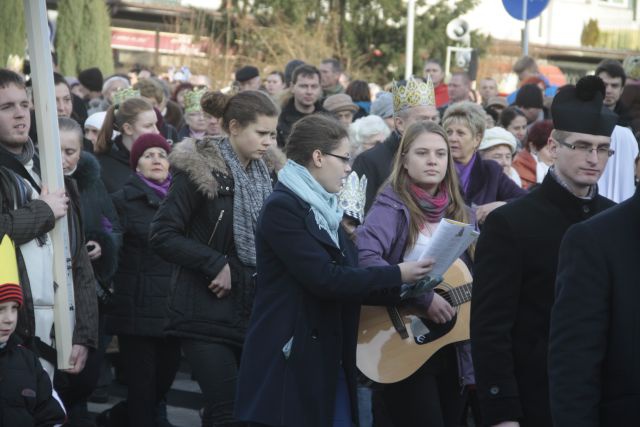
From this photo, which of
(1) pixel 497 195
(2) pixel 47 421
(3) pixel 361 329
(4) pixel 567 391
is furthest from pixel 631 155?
(4) pixel 567 391

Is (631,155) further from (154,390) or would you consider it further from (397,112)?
(154,390)

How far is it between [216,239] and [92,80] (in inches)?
378

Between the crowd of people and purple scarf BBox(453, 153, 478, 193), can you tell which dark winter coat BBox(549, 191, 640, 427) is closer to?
the crowd of people

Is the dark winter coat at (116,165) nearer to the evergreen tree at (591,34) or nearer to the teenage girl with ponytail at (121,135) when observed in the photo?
the teenage girl with ponytail at (121,135)

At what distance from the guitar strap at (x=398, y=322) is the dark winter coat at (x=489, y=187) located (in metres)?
1.48

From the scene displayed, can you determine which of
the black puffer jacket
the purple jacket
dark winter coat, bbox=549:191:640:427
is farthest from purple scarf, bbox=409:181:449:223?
dark winter coat, bbox=549:191:640:427

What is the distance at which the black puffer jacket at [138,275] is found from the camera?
7781 millimetres

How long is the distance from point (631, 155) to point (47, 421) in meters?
4.97

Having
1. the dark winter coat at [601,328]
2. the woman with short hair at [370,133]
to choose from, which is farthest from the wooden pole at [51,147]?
the woman with short hair at [370,133]

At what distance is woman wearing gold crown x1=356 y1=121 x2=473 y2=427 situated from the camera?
247 inches

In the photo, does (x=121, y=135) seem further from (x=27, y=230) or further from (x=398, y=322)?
(x=398, y=322)

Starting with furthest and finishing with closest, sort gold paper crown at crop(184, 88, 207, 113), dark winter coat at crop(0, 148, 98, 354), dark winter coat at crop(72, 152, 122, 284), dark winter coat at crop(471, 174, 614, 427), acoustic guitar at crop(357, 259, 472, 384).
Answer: gold paper crown at crop(184, 88, 207, 113)
dark winter coat at crop(72, 152, 122, 284)
acoustic guitar at crop(357, 259, 472, 384)
dark winter coat at crop(0, 148, 98, 354)
dark winter coat at crop(471, 174, 614, 427)

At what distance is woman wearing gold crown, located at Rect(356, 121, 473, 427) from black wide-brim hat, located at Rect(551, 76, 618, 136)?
1501mm

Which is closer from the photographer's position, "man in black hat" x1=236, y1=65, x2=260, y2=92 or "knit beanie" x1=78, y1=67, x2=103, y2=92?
"man in black hat" x1=236, y1=65, x2=260, y2=92
